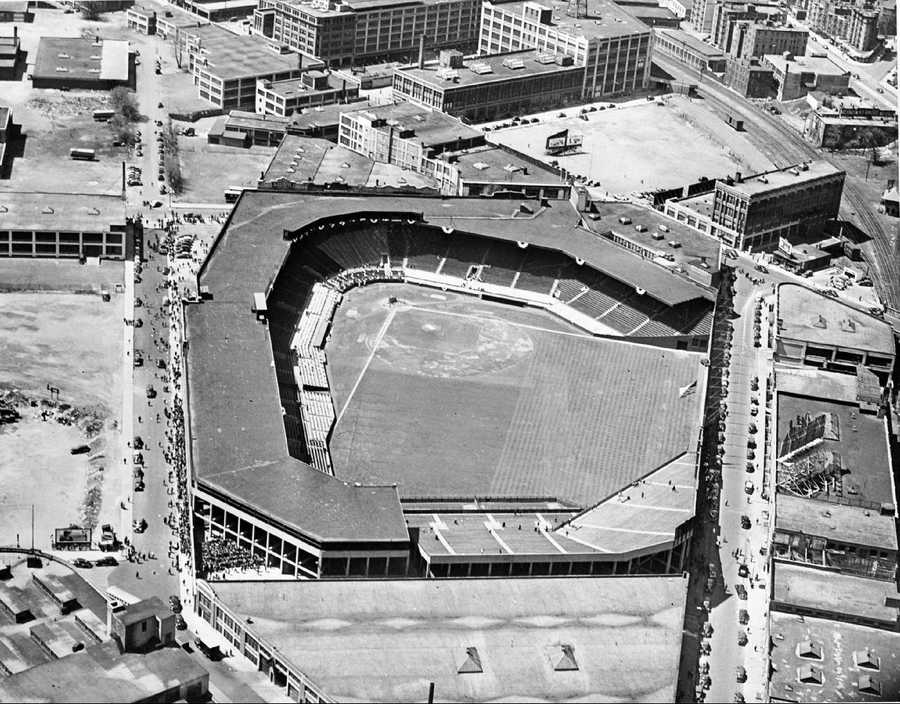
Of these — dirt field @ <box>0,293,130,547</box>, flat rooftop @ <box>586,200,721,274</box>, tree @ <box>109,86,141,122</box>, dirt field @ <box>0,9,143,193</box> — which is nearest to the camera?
dirt field @ <box>0,293,130,547</box>

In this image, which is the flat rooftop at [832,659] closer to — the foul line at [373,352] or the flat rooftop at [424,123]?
the foul line at [373,352]

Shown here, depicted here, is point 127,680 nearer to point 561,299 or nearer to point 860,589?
point 860,589

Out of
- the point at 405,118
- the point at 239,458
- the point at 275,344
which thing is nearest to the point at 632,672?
Result: the point at 239,458

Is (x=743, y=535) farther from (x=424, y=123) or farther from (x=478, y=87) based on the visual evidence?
(x=478, y=87)

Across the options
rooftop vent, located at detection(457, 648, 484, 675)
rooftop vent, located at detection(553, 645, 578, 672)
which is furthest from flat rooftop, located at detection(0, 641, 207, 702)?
rooftop vent, located at detection(553, 645, 578, 672)

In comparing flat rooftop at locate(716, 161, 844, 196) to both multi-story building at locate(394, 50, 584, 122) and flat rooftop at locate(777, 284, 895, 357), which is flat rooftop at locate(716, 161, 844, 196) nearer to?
flat rooftop at locate(777, 284, 895, 357)

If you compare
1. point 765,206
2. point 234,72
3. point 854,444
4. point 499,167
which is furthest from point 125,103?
point 854,444

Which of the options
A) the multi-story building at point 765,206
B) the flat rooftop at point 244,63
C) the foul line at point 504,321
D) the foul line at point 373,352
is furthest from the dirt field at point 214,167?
the multi-story building at point 765,206
